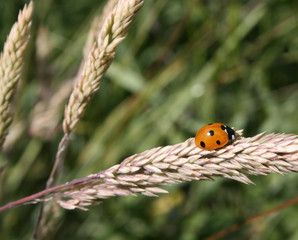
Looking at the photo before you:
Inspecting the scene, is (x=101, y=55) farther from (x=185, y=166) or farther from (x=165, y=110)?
(x=165, y=110)

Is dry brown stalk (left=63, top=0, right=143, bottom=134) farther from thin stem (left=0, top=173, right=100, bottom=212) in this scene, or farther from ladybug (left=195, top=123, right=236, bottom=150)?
ladybug (left=195, top=123, right=236, bottom=150)

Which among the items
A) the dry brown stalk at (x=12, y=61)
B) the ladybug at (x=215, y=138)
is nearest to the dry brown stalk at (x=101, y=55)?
the dry brown stalk at (x=12, y=61)

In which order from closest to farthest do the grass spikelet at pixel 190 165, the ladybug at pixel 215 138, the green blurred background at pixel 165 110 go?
the grass spikelet at pixel 190 165 < the ladybug at pixel 215 138 < the green blurred background at pixel 165 110

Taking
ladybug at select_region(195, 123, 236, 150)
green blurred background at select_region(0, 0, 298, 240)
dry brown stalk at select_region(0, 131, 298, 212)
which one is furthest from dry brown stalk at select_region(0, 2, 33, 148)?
green blurred background at select_region(0, 0, 298, 240)

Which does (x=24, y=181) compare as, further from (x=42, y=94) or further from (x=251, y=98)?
(x=251, y=98)

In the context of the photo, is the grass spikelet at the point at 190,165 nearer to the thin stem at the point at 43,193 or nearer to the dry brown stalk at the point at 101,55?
the thin stem at the point at 43,193

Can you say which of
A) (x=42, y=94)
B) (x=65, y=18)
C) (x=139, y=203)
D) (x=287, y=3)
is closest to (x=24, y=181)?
(x=42, y=94)
